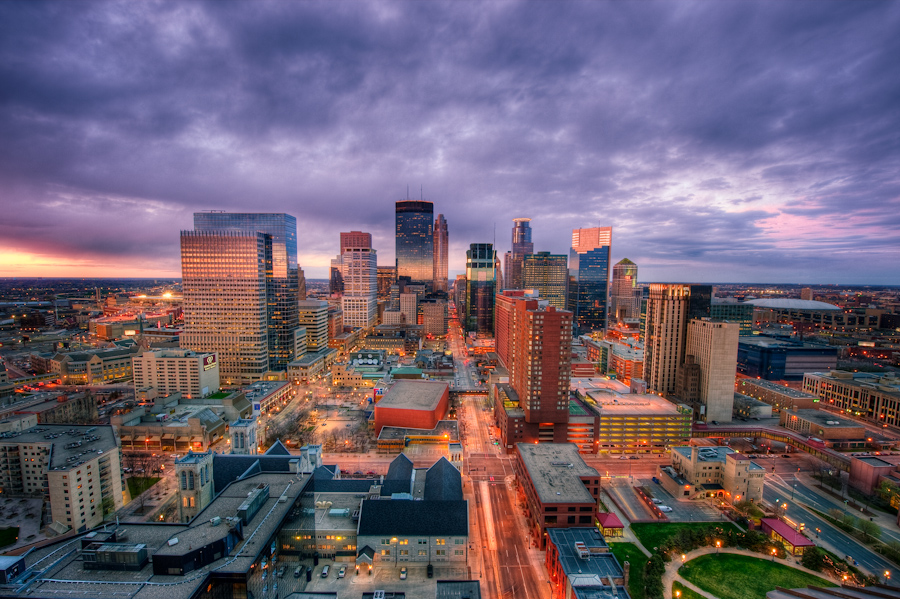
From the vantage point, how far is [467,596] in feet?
149

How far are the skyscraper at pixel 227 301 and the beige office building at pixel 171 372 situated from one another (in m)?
20.2

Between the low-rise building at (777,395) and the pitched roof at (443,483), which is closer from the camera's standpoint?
the pitched roof at (443,483)

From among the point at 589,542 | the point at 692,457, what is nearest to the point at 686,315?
the point at 692,457

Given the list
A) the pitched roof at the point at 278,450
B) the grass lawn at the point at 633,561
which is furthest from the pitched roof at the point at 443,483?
the pitched roof at the point at 278,450

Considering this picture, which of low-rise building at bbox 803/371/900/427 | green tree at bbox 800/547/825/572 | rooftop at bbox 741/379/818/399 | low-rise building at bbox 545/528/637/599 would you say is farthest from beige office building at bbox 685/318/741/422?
low-rise building at bbox 545/528/637/599

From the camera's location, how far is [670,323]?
122 m

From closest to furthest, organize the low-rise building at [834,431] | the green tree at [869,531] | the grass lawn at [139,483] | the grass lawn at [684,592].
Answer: the grass lawn at [684,592], the green tree at [869,531], the grass lawn at [139,483], the low-rise building at [834,431]

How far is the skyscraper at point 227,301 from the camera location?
142375mm

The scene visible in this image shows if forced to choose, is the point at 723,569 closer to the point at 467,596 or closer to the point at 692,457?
the point at 692,457

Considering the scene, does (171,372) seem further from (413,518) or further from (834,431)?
(834,431)

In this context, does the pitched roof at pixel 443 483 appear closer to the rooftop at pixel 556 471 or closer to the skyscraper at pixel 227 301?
the rooftop at pixel 556 471

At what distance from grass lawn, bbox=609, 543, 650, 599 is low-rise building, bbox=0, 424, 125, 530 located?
85755 millimetres

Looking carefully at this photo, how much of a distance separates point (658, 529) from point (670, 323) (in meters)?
74.5

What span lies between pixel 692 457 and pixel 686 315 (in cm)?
5809
